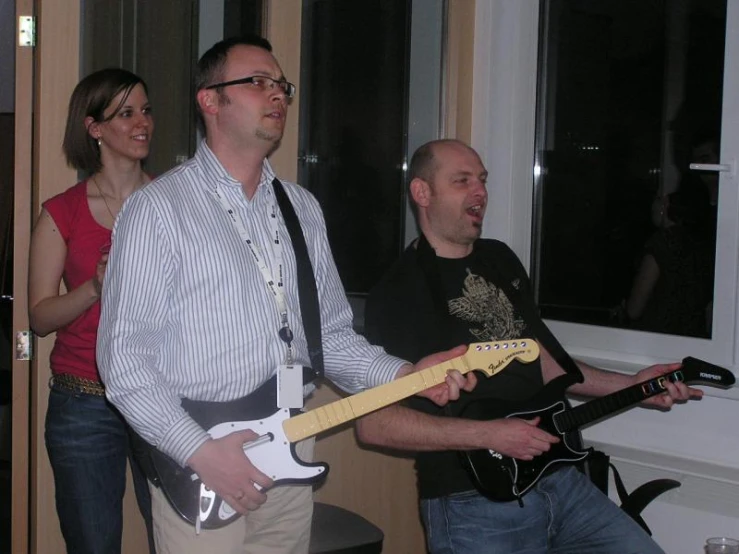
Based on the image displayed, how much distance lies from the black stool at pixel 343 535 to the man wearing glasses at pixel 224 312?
372 mm

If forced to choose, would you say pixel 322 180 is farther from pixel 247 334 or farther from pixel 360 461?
pixel 247 334

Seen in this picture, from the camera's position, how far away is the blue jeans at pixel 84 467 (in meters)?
2.29

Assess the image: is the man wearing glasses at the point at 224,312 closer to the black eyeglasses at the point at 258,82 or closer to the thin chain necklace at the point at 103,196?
the black eyeglasses at the point at 258,82

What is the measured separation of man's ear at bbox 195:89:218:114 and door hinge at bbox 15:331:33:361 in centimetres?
87

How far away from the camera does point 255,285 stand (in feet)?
6.12

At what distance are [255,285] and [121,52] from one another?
1087mm

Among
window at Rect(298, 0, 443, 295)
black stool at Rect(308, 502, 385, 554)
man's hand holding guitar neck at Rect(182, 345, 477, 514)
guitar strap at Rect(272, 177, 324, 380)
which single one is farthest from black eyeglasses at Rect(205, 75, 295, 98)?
black stool at Rect(308, 502, 385, 554)

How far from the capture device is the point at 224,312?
5.93 feet

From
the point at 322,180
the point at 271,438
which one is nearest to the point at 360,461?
Result: the point at 322,180

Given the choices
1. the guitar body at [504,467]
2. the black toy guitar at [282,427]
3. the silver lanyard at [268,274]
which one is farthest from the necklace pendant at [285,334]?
the guitar body at [504,467]

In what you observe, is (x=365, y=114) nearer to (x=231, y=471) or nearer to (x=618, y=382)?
(x=618, y=382)

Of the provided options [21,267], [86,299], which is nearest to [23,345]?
[21,267]

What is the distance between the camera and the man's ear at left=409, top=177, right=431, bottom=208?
2688mm

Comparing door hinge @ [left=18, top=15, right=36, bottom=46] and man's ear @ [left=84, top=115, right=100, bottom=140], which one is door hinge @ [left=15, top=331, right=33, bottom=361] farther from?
door hinge @ [left=18, top=15, right=36, bottom=46]
